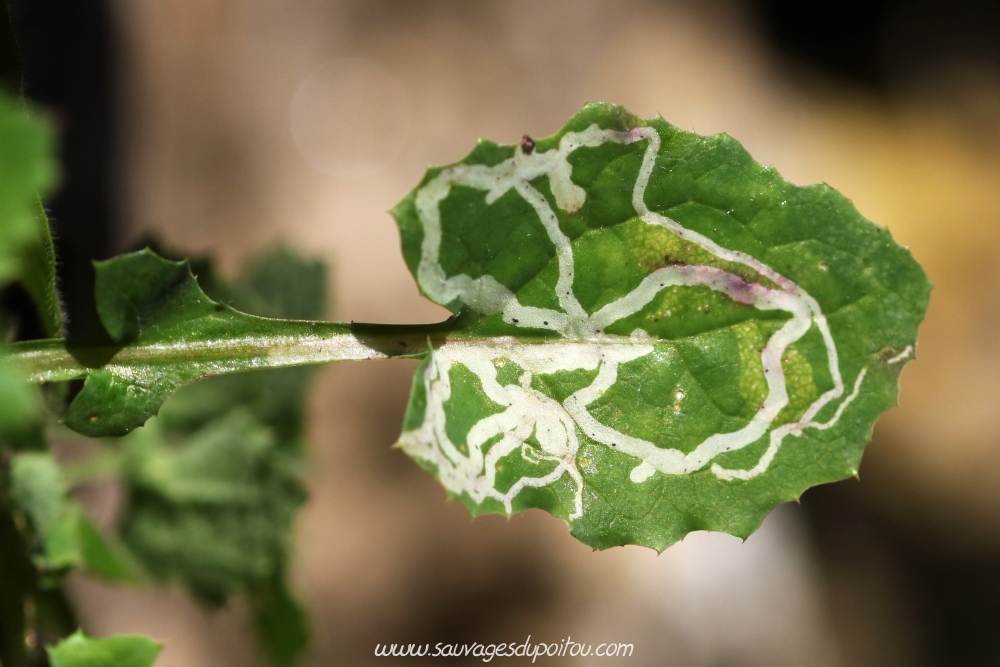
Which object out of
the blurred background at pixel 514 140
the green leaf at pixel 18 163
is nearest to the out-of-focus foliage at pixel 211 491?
the blurred background at pixel 514 140

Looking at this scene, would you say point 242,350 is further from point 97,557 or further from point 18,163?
point 97,557

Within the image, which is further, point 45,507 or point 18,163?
point 45,507

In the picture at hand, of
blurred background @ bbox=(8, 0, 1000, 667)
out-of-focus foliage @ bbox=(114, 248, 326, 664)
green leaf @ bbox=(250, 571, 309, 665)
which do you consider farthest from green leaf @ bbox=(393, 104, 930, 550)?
blurred background @ bbox=(8, 0, 1000, 667)

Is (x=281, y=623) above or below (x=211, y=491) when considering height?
below

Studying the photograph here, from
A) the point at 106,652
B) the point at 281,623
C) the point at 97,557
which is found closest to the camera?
the point at 106,652

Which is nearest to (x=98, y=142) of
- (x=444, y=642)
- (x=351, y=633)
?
(x=351, y=633)

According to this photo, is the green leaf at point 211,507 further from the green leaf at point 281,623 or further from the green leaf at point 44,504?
the green leaf at point 44,504

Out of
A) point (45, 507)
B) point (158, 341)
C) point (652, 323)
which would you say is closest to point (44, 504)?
point (45, 507)
